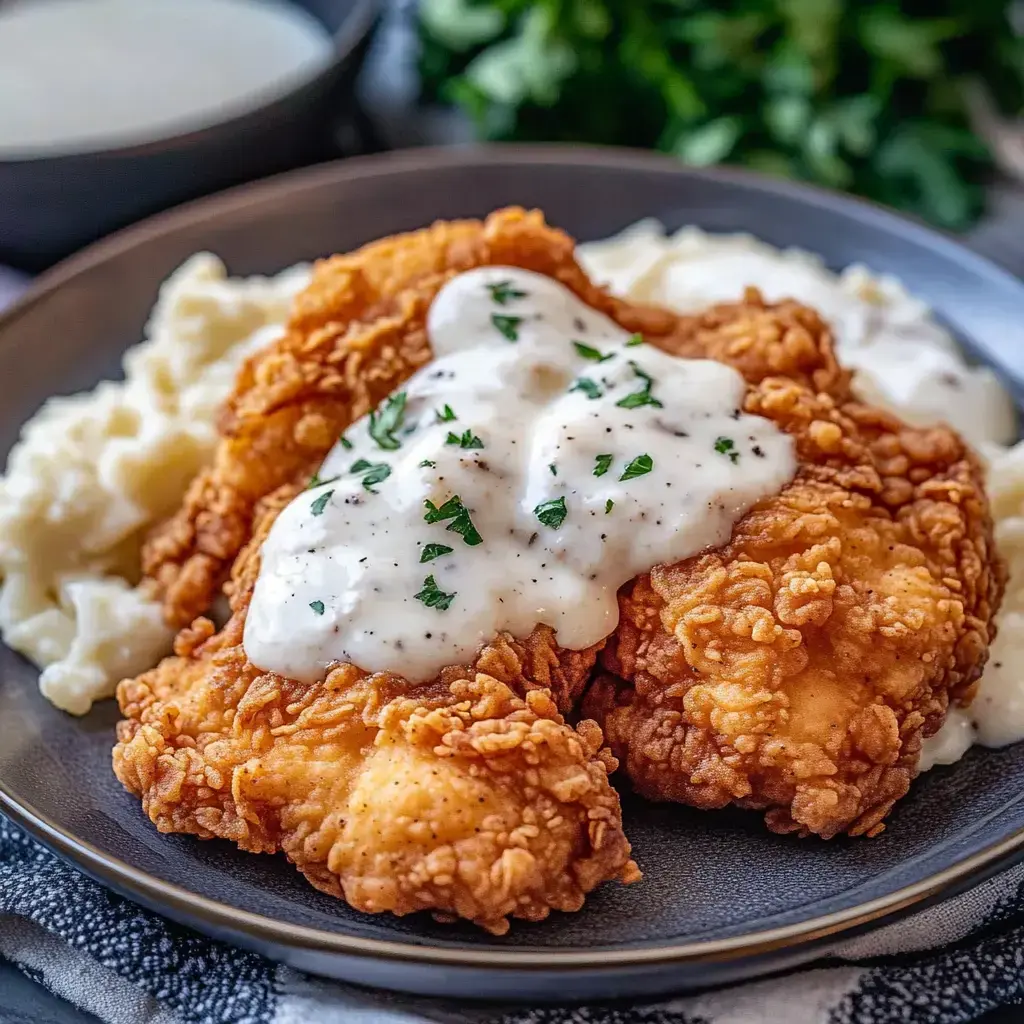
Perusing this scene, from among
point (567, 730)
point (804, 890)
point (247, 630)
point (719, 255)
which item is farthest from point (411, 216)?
point (804, 890)

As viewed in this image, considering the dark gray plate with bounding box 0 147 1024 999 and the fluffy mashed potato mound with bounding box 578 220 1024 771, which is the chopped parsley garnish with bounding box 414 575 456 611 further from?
the fluffy mashed potato mound with bounding box 578 220 1024 771

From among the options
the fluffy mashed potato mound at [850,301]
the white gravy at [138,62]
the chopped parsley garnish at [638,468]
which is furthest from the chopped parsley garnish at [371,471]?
the white gravy at [138,62]

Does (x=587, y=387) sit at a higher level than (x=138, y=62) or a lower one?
higher

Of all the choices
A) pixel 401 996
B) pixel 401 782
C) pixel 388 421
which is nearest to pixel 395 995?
pixel 401 996

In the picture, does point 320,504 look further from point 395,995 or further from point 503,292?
point 395,995

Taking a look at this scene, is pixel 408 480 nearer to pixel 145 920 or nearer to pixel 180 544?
pixel 180 544

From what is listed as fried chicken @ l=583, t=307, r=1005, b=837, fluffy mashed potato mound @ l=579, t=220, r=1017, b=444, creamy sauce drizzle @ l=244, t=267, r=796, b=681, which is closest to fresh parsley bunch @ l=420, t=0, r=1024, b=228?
fluffy mashed potato mound @ l=579, t=220, r=1017, b=444
